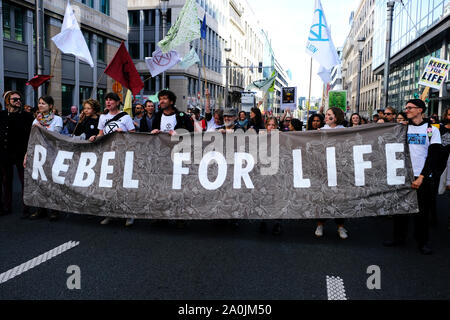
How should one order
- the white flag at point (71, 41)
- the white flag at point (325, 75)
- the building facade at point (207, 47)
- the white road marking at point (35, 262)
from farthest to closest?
the building facade at point (207, 47) → the white flag at point (325, 75) → the white flag at point (71, 41) → the white road marking at point (35, 262)

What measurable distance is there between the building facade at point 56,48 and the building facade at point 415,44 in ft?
54.0

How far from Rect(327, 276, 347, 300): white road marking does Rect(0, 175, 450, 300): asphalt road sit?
2.1 inches

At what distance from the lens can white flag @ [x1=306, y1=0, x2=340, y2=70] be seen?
9.98 meters

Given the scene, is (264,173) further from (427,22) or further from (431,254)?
(427,22)

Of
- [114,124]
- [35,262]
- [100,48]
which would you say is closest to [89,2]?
[100,48]

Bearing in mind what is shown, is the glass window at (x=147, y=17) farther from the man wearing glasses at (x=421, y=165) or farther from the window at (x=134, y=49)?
the man wearing glasses at (x=421, y=165)

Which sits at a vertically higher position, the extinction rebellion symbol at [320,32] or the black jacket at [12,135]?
the extinction rebellion symbol at [320,32]

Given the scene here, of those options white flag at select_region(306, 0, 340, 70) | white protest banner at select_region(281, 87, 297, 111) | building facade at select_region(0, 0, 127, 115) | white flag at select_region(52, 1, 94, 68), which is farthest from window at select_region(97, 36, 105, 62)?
white flag at select_region(306, 0, 340, 70)

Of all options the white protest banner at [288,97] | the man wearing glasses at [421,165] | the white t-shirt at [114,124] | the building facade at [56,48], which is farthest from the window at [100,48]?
the man wearing glasses at [421,165]

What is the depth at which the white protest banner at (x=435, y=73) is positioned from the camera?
11152 millimetres

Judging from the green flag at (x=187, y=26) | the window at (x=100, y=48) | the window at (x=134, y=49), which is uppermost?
the window at (x=134, y=49)

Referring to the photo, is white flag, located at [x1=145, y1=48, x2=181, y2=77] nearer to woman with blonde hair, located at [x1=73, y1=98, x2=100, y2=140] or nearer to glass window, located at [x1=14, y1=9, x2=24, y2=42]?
woman with blonde hair, located at [x1=73, y1=98, x2=100, y2=140]

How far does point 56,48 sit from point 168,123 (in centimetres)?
2099

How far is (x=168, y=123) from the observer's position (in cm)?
643
